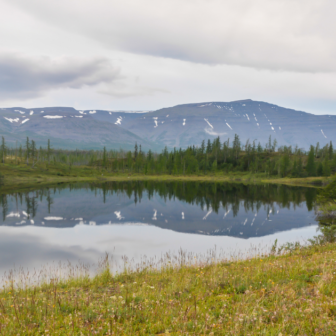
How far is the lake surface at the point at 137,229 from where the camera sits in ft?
82.8

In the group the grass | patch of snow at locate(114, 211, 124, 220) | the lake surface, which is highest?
the grass

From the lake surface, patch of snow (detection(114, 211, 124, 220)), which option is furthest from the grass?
patch of snow (detection(114, 211, 124, 220))

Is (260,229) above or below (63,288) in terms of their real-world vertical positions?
below

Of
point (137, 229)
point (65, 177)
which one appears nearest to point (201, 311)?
point (137, 229)

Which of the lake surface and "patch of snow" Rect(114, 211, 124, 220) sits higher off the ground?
the lake surface

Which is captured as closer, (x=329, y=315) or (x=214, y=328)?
(x=214, y=328)

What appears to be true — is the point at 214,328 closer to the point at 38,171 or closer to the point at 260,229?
the point at 260,229


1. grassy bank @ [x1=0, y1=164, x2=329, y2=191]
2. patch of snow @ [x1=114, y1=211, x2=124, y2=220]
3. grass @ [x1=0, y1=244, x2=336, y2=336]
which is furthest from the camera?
grassy bank @ [x1=0, y1=164, x2=329, y2=191]

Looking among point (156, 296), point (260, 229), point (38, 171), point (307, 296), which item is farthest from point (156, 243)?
point (38, 171)

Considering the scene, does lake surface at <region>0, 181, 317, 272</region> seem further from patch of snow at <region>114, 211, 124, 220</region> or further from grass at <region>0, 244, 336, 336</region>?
grass at <region>0, 244, 336, 336</region>

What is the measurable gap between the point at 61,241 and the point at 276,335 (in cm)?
2705

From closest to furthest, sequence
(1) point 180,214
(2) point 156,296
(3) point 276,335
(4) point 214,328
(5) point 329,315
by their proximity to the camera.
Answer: (3) point 276,335 < (4) point 214,328 < (5) point 329,315 < (2) point 156,296 < (1) point 180,214

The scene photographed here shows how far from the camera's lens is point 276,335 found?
257 inches

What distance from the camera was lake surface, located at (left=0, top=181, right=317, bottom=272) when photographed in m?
25.2
